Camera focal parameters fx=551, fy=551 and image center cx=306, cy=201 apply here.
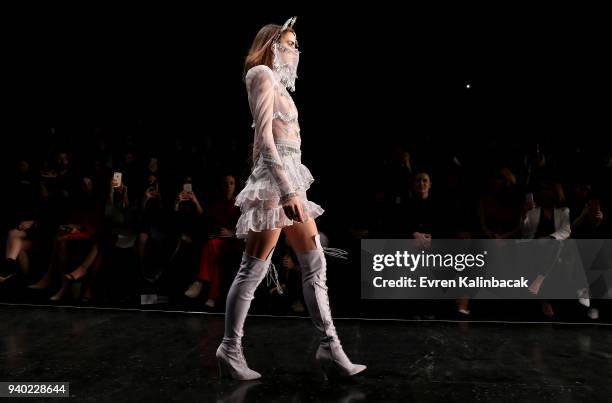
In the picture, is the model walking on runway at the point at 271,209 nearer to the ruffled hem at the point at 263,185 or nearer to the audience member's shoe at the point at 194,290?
the ruffled hem at the point at 263,185

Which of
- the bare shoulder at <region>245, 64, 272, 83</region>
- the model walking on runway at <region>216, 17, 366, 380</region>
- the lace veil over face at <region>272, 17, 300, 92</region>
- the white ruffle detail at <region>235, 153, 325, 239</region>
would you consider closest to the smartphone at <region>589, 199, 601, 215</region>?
the model walking on runway at <region>216, 17, 366, 380</region>

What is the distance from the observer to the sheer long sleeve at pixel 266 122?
2.09 meters

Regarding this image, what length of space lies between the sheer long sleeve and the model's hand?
4 cm

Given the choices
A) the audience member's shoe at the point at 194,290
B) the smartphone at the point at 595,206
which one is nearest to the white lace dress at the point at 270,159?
the audience member's shoe at the point at 194,290

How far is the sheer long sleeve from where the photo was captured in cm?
209

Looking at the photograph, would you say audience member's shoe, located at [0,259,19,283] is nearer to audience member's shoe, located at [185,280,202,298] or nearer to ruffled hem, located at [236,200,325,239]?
audience member's shoe, located at [185,280,202,298]

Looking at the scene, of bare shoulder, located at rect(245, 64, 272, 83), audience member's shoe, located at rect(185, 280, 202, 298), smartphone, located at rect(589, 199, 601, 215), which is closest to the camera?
bare shoulder, located at rect(245, 64, 272, 83)

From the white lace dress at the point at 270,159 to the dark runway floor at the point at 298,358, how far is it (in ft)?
2.19

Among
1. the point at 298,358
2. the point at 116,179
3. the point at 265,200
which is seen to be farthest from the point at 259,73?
the point at 116,179

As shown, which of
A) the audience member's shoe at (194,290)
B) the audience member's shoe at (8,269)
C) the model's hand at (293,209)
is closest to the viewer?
the model's hand at (293,209)

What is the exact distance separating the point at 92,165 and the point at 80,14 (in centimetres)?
168

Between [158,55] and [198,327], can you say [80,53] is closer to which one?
[158,55]

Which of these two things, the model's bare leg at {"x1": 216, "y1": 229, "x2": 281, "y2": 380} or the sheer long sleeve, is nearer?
the sheer long sleeve

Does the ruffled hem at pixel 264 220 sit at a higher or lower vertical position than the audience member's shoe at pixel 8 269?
higher
